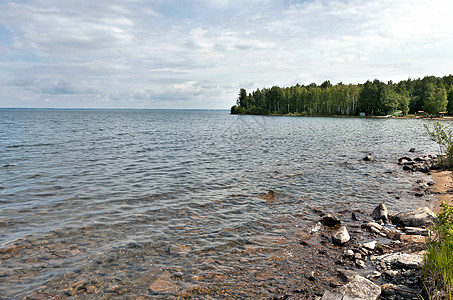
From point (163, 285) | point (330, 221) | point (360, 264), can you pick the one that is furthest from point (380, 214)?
point (163, 285)

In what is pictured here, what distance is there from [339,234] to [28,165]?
87.3 ft

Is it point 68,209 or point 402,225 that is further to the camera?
point 68,209

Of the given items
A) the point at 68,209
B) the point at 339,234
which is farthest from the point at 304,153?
the point at 68,209

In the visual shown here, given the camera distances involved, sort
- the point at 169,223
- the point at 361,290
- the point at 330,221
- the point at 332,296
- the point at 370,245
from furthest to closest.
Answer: the point at 330,221
the point at 169,223
the point at 370,245
the point at 361,290
the point at 332,296

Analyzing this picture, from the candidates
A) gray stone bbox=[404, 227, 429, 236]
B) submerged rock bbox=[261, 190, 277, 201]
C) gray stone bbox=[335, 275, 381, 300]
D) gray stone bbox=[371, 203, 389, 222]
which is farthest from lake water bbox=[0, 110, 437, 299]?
gray stone bbox=[404, 227, 429, 236]

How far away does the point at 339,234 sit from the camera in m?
10.4

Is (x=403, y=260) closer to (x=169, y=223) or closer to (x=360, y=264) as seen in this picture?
(x=360, y=264)

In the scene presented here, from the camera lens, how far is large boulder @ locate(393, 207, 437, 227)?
11.6 metres

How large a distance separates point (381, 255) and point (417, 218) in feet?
13.5

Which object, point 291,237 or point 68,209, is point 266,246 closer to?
point 291,237

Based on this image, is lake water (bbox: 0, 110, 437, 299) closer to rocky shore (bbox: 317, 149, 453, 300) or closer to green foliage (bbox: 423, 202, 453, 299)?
rocky shore (bbox: 317, 149, 453, 300)

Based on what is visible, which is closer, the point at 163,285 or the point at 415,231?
the point at 163,285

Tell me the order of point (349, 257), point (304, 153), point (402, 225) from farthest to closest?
1. point (304, 153)
2. point (402, 225)
3. point (349, 257)

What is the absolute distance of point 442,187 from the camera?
18.1 meters
